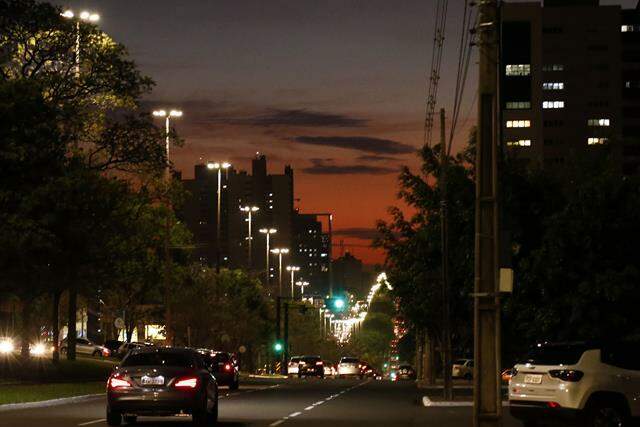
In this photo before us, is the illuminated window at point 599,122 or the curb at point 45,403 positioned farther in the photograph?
the illuminated window at point 599,122

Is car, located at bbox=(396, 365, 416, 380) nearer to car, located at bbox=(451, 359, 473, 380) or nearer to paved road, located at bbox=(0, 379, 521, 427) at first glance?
car, located at bbox=(451, 359, 473, 380)

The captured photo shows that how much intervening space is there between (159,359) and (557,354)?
8.32 m

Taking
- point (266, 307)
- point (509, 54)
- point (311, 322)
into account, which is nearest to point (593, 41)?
point (509, 54)

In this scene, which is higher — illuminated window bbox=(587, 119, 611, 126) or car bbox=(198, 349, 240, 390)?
illuminated window bbox=(587, 119, 611, 126)

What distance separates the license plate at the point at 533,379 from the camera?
837 inches

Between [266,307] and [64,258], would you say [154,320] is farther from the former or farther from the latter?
[64,258]

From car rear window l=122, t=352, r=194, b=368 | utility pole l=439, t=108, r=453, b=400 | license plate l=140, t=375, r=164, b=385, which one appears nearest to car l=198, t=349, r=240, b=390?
utility pole l=439, t=108, r=453, b=400

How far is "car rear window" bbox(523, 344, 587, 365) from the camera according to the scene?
2106 cm

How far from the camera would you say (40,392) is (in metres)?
38.2

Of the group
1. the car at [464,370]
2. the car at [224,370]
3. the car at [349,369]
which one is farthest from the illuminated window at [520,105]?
the car at [224,370]

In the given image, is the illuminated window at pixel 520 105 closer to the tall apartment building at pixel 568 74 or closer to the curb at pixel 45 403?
the tall apartment building at pixel 568 74

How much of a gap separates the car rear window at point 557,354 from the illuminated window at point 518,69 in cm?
16659

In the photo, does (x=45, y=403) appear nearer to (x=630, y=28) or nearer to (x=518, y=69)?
(x=518, y=69)

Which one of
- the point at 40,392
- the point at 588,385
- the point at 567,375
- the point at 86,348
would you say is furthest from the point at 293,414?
the point at 86,348
